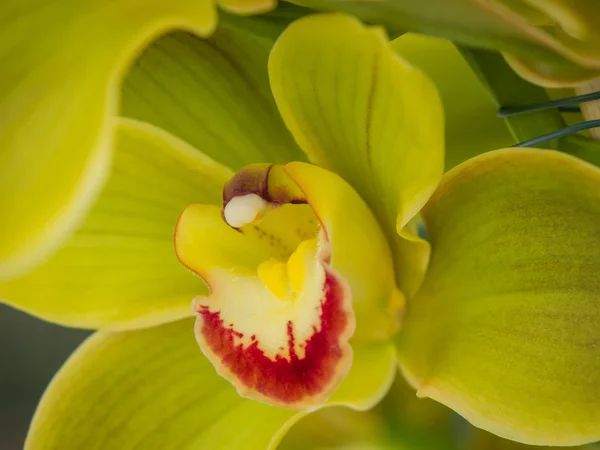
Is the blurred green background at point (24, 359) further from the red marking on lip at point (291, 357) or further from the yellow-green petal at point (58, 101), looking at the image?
the yellow-green petal at point (58, 101)

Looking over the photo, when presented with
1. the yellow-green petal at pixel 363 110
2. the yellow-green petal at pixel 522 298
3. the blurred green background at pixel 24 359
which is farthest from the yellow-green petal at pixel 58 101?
the blurred green background at pixel 24 359

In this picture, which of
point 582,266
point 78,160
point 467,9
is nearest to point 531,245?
point 582,266

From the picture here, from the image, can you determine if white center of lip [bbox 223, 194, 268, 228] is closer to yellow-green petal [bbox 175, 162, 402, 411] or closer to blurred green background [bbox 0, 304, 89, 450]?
yellow-green petal [bbox 175, 162, 402, 411]

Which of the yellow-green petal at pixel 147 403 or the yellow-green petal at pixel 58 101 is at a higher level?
the yellow-green petal at pixel 58 101

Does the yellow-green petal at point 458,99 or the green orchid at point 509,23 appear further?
the yellow-green petal at point 458,99

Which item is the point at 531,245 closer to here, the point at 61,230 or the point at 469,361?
the point at 469,361

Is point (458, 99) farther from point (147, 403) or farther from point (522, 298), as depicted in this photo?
point (147, 403)
